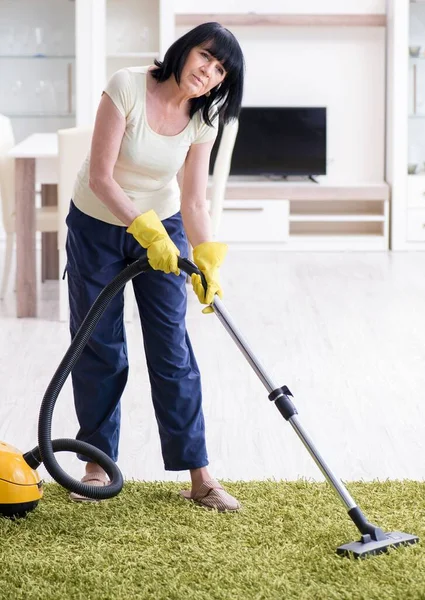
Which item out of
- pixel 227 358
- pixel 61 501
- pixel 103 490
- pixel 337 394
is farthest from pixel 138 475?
pixel 227 358

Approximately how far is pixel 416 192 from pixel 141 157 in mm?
4536

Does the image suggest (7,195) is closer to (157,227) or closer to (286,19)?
(286,19)

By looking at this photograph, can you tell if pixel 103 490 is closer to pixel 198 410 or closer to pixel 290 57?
pixel 198 410

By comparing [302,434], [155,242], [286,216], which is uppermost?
[155,242]

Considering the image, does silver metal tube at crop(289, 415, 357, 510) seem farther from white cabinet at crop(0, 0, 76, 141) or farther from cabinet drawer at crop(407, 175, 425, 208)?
white cabinet at crop(0, 0, 76, 141)

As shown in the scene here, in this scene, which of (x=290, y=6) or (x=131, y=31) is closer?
(x=131, y=31)

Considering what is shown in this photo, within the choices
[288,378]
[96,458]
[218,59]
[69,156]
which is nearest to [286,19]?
[69,156]

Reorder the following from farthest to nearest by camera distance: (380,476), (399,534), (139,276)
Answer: (380,476), (139,276), (399,534)

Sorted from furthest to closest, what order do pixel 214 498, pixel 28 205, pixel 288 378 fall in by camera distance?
pixel 28 205 → pixel 288 378 → pixel 214 498

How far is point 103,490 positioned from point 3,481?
0.24 m

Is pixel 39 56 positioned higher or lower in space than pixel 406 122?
higher

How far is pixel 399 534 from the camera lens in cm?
213

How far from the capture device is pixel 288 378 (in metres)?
3.53

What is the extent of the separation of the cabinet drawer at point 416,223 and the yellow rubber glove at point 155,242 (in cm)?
461
